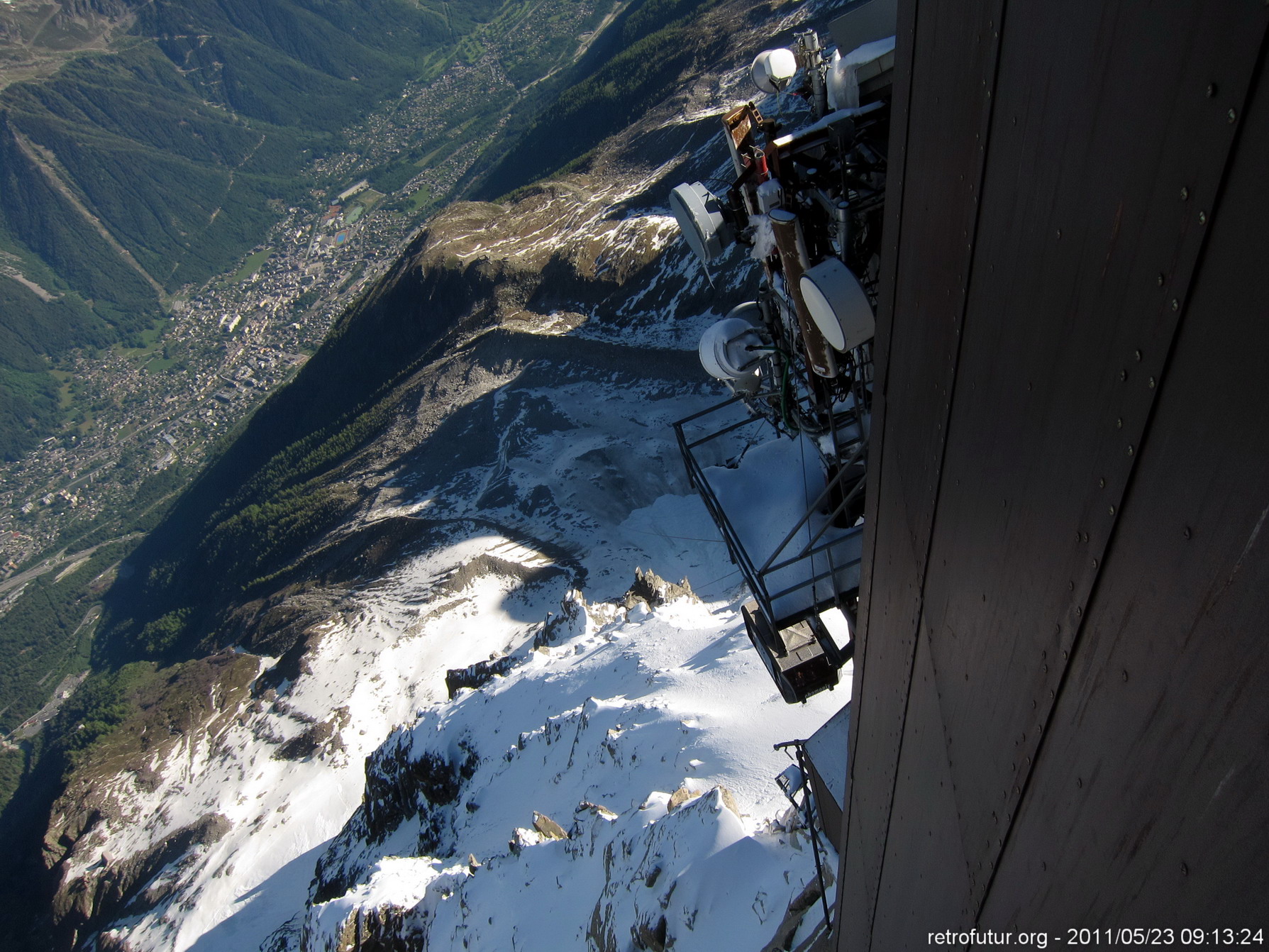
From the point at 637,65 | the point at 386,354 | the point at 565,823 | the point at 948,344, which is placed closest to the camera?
the point at 948,344

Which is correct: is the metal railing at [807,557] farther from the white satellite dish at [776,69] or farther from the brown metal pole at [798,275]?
the white satellite dish at [776,69]

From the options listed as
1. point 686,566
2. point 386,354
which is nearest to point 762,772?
point 686,566

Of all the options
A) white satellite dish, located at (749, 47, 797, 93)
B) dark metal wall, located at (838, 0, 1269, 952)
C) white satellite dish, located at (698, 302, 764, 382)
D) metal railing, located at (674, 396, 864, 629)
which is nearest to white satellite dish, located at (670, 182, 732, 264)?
white satellite dish, located at (698, 302, 764, 382)

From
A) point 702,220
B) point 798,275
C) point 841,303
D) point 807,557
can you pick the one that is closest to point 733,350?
point 702,220

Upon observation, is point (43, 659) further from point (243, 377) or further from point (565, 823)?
point (565, 823)

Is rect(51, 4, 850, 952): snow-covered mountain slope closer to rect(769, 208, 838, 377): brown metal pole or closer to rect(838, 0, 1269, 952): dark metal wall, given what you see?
rect(769, 208, 838, 377): brown metal pole

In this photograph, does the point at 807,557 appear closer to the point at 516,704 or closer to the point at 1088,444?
the point at 1088,444

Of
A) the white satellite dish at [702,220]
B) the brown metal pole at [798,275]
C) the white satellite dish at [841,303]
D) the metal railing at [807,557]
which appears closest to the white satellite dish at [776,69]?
the white satellite dish at [702,220]
